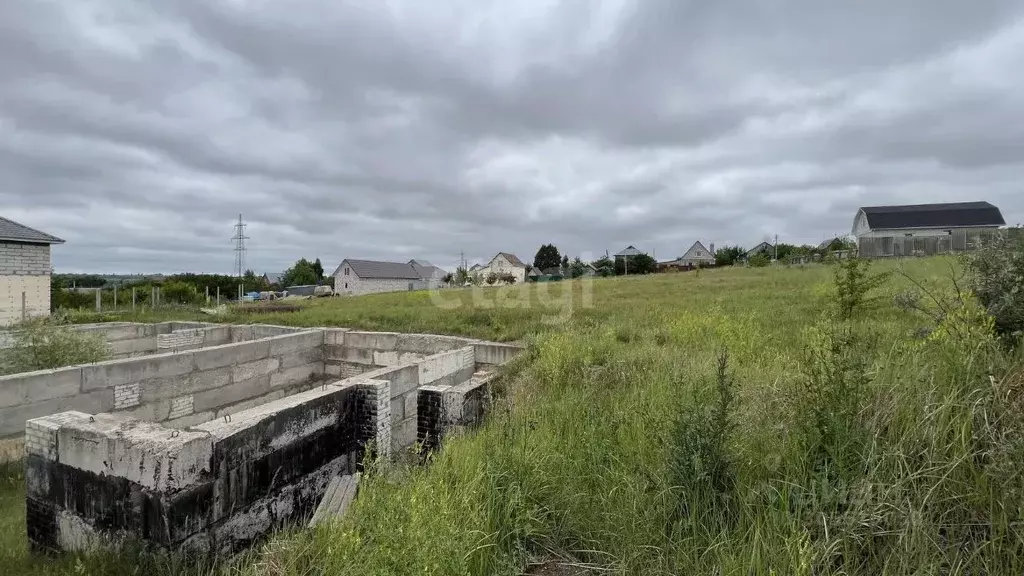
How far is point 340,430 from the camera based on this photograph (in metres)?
4.23

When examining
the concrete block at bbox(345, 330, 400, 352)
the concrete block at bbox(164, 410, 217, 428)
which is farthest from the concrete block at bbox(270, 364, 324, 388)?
the concrete block at bbox(164, 410, 217, 428)

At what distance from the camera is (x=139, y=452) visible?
276 centimetres

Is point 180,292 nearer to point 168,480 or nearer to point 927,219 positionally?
point 168,480

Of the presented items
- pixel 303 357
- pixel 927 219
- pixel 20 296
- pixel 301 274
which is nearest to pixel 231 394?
pixel 303 357

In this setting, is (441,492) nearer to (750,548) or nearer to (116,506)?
(750,548)

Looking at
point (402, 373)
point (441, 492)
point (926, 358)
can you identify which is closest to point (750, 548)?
point (441, 492)

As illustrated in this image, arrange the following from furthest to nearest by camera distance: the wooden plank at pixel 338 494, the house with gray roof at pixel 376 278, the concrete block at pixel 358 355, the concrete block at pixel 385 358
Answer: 1. the house with gray roof at pixel 376 278
2. the concrete block at pixel 358 355
3. the concrete block at pixel 385 358
4. the wooden plank at pixel 338 494

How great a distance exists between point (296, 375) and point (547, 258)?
6045cm

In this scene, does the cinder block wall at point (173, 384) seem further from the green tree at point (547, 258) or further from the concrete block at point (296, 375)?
the green tree at point (547, 258)

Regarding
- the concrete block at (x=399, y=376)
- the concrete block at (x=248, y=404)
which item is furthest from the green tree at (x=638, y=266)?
the concrete block at (x=399, y=376)

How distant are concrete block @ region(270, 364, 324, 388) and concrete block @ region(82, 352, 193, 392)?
1.44 m

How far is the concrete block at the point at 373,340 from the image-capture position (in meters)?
8.06

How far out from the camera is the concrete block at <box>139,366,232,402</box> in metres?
5.76

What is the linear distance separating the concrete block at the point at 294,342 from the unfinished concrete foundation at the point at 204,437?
0.11 meters
